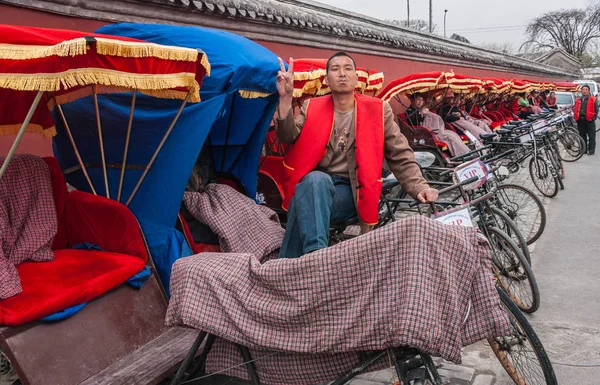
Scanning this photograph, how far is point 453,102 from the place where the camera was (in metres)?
10.9

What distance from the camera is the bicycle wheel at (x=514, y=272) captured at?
4.49 meters

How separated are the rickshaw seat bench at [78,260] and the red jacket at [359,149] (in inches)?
44.9

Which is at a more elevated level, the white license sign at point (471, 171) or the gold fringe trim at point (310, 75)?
the gold fringe trim at point (310, 75)

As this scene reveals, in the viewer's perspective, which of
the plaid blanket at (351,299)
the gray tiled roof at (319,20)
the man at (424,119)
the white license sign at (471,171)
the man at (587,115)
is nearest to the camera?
the plaid blanket at (351,299)

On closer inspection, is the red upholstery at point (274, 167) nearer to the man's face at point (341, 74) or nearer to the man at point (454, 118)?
the man's face at point (341, 74)

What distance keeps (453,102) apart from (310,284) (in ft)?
29.6

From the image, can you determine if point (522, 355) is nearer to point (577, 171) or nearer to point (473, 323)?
point (473, 323)

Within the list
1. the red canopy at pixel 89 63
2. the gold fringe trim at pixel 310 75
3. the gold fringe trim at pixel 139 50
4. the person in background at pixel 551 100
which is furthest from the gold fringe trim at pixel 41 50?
the person in background at pixel 551 100

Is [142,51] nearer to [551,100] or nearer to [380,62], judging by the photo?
[380,62]

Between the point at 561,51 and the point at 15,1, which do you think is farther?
the point at 561,51

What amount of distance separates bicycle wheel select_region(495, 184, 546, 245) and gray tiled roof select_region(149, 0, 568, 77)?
3.91 m

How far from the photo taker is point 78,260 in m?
3.89

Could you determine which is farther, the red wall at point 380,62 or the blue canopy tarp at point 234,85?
the red wall at point 380,62

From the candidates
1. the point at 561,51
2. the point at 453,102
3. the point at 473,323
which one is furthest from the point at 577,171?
Answer: the point at 561,51
